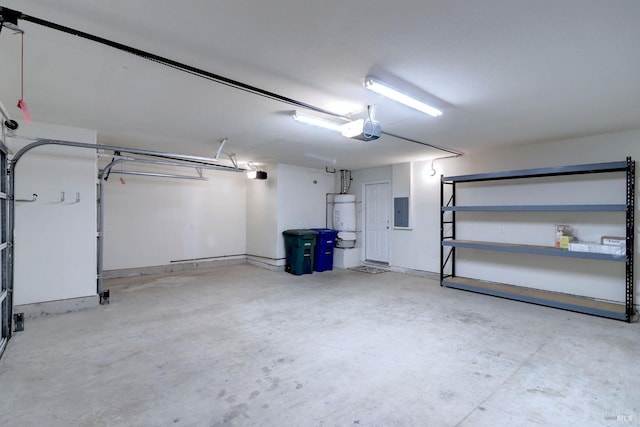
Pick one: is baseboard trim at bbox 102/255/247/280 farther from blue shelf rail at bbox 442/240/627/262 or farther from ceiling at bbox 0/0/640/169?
blue shelf rail at bbox 442/240/627/262

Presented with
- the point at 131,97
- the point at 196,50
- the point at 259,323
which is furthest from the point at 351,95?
the point at 259,323

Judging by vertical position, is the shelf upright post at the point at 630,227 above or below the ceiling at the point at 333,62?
below

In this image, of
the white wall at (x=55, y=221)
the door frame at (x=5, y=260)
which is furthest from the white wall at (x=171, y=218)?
the door frame at (x=5, y=260)

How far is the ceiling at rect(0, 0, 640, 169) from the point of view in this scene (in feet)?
5.85

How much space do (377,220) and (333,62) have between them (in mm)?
5604

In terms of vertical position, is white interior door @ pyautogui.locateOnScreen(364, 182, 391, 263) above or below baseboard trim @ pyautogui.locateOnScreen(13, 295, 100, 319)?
above

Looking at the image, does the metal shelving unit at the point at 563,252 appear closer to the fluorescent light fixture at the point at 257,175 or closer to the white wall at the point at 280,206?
the white wall at the point at 280,206

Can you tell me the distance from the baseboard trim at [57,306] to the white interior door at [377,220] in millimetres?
5658

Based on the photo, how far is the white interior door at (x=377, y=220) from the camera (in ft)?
24.3

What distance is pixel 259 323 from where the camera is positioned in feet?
12.4

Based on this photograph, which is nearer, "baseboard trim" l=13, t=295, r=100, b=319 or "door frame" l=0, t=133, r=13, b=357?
"door frame" l=0, t=133, r=13, b=357

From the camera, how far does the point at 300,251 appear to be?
6746 mm

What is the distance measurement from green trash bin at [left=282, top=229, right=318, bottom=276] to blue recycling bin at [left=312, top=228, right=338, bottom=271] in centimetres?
19

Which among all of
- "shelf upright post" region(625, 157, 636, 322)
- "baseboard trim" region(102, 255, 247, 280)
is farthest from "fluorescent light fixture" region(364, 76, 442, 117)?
"baseboard trim" region(102, 255, 247, 280)
